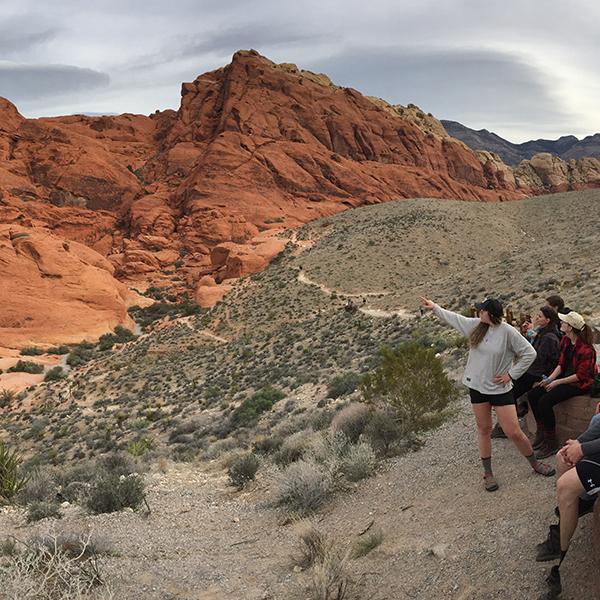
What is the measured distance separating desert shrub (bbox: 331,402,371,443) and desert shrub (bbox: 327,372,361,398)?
413 centimetres

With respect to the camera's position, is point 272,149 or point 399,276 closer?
point 399,276

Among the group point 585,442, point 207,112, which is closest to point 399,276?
point 585,442

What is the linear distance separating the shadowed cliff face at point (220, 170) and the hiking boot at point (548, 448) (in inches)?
1415

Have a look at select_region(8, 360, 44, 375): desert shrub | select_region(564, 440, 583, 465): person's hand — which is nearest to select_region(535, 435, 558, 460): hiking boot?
select_region(564, 440, 583, 465): person's hand

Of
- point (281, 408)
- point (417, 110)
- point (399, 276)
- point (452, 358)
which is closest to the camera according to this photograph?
point (452, 358)

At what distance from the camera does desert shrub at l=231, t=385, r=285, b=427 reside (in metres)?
14.9

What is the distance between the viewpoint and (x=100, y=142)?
226 feet

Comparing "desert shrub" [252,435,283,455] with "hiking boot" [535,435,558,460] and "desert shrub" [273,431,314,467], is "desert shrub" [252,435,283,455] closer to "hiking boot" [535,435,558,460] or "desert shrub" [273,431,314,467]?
"desert shrub" [273,431,314,467]

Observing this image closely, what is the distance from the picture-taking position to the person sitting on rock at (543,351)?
6.16m

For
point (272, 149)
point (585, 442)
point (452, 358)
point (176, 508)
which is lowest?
point (176, 508)

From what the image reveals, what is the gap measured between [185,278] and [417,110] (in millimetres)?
62070

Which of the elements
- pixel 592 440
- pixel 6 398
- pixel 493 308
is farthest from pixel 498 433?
pixel 6 398

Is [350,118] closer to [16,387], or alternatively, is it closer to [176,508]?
[16,387]

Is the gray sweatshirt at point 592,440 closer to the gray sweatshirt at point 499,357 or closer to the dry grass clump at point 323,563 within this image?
the gray sweatshirt at point 499,357
